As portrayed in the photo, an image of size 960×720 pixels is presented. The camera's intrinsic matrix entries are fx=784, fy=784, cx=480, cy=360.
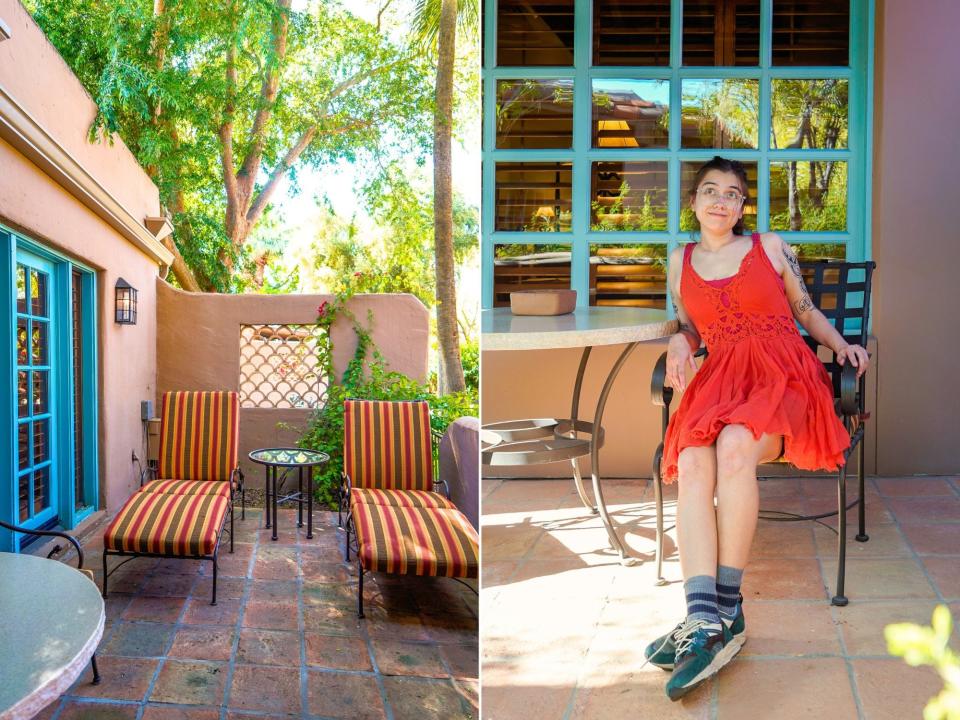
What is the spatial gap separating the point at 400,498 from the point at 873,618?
257 cm

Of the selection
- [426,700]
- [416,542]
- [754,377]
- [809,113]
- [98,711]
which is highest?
[809,113]

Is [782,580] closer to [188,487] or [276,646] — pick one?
[276,646]

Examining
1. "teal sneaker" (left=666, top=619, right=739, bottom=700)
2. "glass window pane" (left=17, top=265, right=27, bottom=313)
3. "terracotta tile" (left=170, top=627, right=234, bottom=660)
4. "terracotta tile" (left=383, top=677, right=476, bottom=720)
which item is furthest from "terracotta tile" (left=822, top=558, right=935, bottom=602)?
"glass window pane" (left=17, top=265, right=27, bottom=313)

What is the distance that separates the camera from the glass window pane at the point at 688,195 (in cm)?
368

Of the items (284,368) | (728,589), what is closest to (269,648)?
(728,589)

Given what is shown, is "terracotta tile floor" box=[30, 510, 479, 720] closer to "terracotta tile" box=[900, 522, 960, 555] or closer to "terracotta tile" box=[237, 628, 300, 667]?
"terracotta tile" box=[237, 628, 300, 667]

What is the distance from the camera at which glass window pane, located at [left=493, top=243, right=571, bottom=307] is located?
3.75 metres

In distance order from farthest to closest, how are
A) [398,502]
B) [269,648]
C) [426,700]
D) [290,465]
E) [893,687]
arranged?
1. [290,465]
2. [398,502]
3. [269,648]
4. [426,700]
5. [893,687]

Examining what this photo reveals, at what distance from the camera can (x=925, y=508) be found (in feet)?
10.2

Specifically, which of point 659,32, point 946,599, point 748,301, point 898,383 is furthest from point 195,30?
point 946,599

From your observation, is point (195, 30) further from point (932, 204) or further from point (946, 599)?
point (946, 599)

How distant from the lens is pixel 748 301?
2.46 meters

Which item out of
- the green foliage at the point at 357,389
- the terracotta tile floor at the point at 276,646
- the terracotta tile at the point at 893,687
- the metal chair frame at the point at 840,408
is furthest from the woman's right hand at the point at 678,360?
the green foliage at the point at 357,389

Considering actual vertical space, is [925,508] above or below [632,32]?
below
